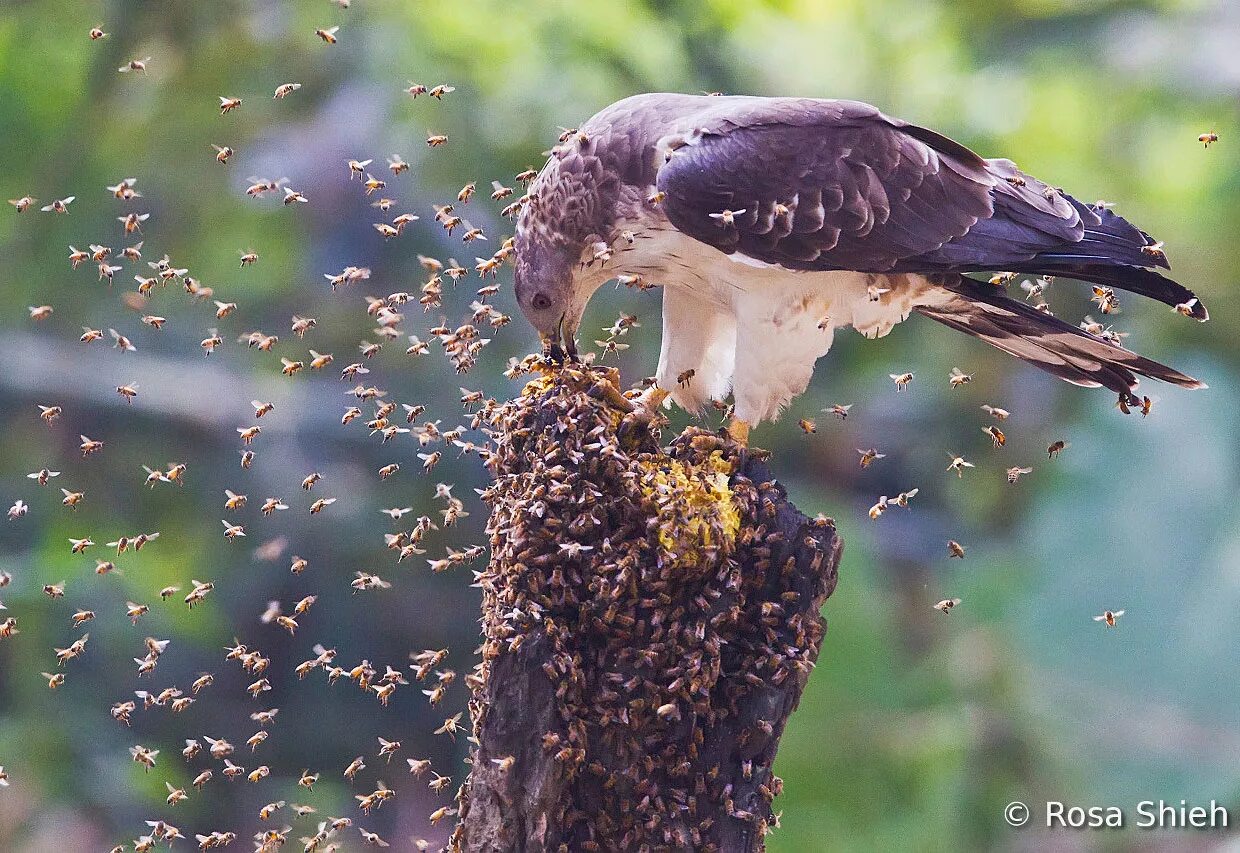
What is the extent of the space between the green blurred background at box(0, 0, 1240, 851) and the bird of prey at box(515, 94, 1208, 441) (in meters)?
3.37

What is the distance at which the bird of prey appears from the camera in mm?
2787

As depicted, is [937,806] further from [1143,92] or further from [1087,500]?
[1143,92]

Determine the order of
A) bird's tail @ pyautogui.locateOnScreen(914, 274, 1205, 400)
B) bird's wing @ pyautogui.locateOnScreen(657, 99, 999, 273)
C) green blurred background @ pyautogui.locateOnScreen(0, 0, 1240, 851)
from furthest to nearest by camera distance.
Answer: green blurred background @ pyautogui.locateOnScreen(0, 0, 1240, 851) → bird's tail @ pyautogui.locateOnScreen(914, 274, 1205, 400) → bird's wing @ pyautogui.locateOnScreen(657, 99, 999, 273)

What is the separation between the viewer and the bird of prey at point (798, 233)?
2787mm

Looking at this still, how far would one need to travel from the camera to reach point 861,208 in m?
2.83

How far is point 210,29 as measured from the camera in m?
7.10

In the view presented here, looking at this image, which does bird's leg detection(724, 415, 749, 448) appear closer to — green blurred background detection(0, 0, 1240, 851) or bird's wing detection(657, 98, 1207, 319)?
bird's wing detection(657, 98, 1207, 319)

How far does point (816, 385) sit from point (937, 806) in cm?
259

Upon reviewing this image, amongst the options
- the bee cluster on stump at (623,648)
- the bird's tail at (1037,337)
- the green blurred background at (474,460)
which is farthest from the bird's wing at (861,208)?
the green blurred background at (474,460)

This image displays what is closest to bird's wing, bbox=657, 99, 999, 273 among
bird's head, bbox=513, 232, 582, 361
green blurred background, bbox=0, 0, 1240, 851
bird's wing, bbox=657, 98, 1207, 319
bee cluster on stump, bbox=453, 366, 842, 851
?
bird's wing, bbox=657, 98, 1207, 319

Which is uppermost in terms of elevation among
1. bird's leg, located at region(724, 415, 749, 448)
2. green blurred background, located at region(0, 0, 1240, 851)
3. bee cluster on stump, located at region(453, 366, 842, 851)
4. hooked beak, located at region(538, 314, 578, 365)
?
green blurred background, located at region(0, 0, 1240, 851)

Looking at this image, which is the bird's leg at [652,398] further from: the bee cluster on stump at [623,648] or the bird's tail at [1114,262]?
the bird's tail at [1114,262]

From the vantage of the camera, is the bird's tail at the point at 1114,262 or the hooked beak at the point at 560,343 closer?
the bird's tail at the point at 1114,262

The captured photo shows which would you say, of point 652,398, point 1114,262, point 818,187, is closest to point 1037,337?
point 1114,262
